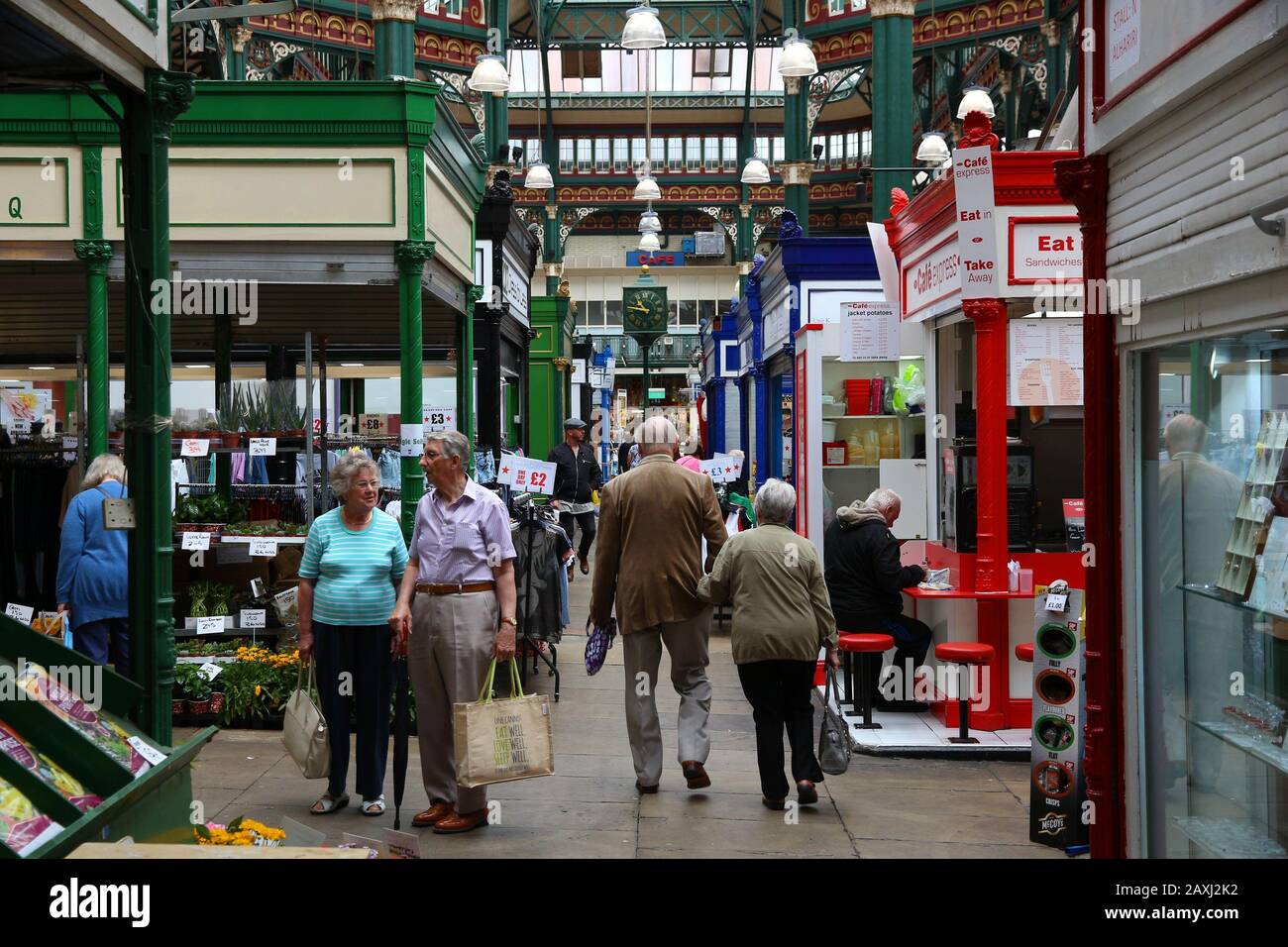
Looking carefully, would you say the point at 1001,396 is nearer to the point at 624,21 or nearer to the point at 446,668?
the point at 446,668

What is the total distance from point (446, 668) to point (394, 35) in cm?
1419

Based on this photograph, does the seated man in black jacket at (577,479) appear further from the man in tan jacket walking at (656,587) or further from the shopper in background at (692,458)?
the man in tan jacket walking at (656,587)

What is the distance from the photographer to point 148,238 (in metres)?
4.46

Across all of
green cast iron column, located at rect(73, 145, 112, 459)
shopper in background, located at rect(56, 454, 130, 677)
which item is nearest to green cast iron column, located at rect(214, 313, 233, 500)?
green cast iron column, located at rect(73, 145, 112, 459)

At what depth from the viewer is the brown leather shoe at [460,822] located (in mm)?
5754

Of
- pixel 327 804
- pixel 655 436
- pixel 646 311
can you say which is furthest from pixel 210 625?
pixel 646 311

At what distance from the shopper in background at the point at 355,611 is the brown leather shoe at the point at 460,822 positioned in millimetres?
398

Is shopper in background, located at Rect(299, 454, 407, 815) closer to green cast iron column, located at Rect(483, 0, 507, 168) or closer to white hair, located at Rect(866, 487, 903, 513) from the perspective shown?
white hair, located at Rect(866, 487, 903, 513)

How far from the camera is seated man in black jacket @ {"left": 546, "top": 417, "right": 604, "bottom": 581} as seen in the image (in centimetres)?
1463

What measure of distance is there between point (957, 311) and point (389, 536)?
425cm

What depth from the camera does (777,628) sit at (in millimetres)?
6074

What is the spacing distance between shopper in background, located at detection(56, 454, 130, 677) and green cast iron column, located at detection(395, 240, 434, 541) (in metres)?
1.73
